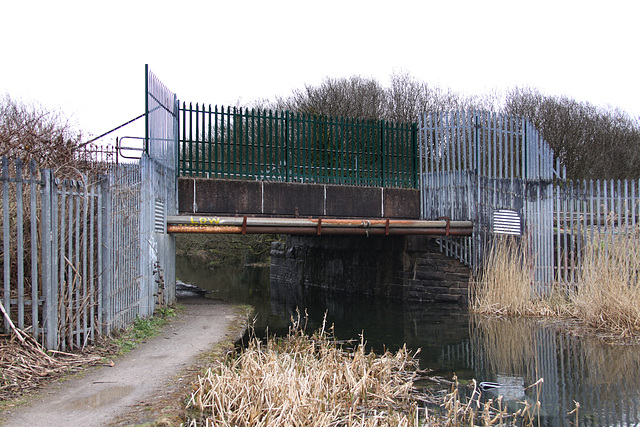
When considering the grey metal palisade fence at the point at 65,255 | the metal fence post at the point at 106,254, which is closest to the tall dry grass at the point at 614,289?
the grey metal palisade fence at the point at 65,255

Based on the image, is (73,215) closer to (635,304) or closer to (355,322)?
(355,322)

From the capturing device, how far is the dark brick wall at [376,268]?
44.3 ft

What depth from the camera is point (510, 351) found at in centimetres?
832

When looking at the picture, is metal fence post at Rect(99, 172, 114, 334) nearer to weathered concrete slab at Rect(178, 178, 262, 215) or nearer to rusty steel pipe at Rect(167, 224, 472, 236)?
rusty steel pipe at Rect(167, 224, 472, 236)

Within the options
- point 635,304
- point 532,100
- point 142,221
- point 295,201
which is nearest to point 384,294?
point 295,201

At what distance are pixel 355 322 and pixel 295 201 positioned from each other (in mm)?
2859

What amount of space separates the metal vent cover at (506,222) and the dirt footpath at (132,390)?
6.77 metres

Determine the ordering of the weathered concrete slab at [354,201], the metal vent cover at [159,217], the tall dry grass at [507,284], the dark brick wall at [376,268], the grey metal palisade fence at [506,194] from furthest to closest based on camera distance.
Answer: the dark brick wall at [376,268]
the weathered concrete slab at [354,201]
the grey metal palisade fence at [506,194]
the tall dry grass at [507,284]
the metal vent cover at [159,217]

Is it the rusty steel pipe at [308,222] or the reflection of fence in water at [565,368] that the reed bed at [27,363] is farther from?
the rusty steel pipe at [308,222]

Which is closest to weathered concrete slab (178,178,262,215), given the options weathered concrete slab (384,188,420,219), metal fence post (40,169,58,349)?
weathered concrete slab (384,188,420,219)

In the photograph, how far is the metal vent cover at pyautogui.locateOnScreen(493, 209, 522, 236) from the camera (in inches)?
497

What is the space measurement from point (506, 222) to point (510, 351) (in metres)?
4.85

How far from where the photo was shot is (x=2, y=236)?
253 inches

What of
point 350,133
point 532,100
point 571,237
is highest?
point 532,100
